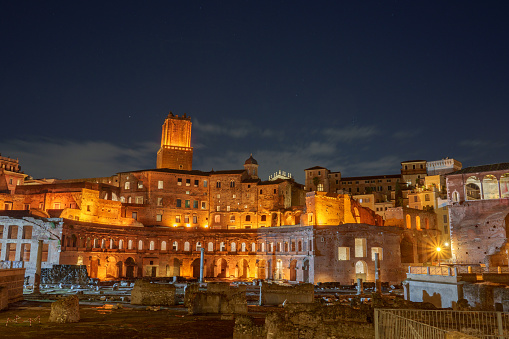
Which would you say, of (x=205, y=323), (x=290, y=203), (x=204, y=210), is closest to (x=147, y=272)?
(x=204, y=210)

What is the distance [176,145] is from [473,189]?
53.5 metres

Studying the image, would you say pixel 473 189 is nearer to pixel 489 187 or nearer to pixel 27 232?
pixel 489 187

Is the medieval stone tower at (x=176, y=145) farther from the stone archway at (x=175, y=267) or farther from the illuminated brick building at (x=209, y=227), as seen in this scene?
the stone archway at (x=175, y=267)

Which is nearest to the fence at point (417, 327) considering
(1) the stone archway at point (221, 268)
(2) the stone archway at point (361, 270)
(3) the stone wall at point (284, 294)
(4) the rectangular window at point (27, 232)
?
(3) the stone wall at point (284, 294)

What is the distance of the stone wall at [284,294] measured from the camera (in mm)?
28250

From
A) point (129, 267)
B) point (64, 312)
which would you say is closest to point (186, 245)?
point (129, 267)

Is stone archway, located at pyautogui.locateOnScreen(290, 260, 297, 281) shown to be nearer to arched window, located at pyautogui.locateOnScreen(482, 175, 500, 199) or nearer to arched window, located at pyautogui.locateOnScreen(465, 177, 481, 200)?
arched window, located at pyautogui.locateOnScreen(465, 177, 481, 200)

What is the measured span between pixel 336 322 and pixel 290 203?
59.5 metres

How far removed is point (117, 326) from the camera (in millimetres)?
20250

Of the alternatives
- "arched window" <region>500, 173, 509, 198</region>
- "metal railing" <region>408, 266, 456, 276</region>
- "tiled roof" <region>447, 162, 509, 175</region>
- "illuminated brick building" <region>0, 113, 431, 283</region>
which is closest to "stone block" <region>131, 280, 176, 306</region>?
"metal railing" <region>408, 266, 456, 276</region>

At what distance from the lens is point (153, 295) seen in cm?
2941

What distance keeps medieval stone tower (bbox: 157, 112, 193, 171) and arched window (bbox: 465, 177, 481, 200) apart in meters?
50.9

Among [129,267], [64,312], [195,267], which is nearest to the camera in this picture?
[64,312]

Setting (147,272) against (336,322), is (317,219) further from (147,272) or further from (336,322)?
(336,322)
